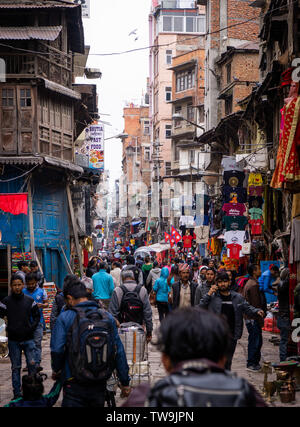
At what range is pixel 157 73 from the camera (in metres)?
77.4

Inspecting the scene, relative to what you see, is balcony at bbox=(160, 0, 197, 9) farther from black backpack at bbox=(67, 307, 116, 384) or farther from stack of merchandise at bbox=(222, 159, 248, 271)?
black backpack at bbox=(67, 307, 116, 384)

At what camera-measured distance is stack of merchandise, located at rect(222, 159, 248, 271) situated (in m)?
23.8

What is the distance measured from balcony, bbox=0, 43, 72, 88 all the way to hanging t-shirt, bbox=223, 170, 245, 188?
6.90 metres

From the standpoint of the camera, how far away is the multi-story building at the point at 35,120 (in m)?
Answer: 22.1

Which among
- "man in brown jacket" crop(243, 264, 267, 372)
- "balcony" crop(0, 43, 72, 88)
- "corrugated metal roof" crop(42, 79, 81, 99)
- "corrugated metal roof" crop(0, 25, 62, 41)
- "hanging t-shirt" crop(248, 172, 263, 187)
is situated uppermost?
"corrugated metal roof" crop(0, 25, 62, 41)

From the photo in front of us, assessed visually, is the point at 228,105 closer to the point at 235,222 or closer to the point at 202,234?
the point at 202,234

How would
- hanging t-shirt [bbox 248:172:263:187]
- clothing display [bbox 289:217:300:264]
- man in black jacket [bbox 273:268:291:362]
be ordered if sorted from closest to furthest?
man in black jacket [bbox 273:268:291:362] → clothing display [bbox 289:217:300:264] → hanging t-shirt [bbox 248:172:263:187]

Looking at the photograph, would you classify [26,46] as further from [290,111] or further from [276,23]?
[290,111]

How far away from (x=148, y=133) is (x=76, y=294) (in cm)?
8784

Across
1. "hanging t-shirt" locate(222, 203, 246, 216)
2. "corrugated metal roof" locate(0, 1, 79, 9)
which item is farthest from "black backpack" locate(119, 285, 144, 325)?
"corrugated metal roof" locate(0, 1, 79, 9)

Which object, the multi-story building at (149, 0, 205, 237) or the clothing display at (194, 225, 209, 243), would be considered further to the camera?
the multi-story building at (149, 0, 205, 237)

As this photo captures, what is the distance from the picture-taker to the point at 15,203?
21156 mm

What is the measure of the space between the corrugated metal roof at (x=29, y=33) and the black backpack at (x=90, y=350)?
1705 centimetres

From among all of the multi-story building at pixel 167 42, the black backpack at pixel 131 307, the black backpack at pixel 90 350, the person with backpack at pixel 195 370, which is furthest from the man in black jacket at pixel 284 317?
the multi-story building at pixel 167 42
